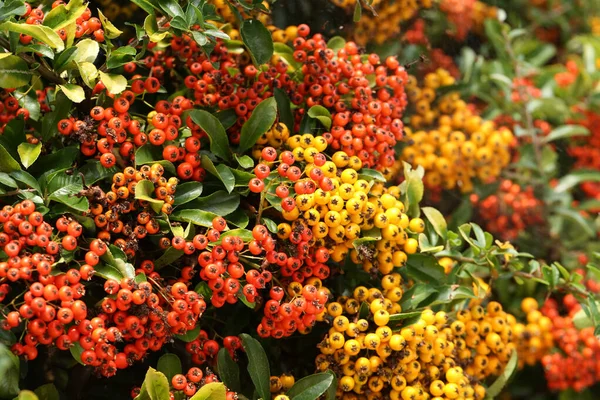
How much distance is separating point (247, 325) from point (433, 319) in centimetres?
41

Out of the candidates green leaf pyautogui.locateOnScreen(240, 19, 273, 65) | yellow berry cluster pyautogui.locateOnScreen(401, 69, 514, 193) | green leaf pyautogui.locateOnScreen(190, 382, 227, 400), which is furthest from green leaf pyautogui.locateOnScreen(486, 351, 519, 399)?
green leaf pyautogui.locateOnScreen(240, 19, 273, 65)

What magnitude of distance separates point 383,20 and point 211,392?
1.31 metres

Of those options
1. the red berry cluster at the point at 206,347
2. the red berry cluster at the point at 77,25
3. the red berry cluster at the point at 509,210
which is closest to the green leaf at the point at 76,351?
the red berry cluster at the point at 206,347

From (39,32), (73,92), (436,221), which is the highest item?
(39,32)

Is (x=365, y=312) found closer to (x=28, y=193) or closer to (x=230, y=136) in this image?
(x=230, y=136)

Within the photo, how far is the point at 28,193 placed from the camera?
48.9 inches

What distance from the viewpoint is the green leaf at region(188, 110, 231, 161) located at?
140 centimetres

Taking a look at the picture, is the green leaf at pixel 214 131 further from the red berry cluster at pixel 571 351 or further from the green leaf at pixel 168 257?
the red berry cluster at pixel 571 351

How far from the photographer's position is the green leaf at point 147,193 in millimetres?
1251

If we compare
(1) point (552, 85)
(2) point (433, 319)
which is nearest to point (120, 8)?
(2) point (433, 319)

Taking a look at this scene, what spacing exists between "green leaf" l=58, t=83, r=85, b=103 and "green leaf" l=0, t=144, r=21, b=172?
153 millimetres

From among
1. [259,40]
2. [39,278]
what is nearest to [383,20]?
[259,40]

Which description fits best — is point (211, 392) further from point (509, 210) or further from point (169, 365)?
point (509, 210)

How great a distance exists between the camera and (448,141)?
7.37ft
